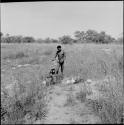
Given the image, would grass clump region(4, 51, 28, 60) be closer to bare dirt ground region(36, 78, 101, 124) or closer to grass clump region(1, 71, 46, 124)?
bare dirt ground region(36, 78, 101, 124)

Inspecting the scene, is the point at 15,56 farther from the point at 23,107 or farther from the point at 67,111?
the point at 67,111

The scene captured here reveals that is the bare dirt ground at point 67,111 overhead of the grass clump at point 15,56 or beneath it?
beneath

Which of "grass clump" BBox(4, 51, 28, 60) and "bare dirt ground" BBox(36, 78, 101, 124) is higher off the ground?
"grass clump" BBox(4, 51, 28, 60)

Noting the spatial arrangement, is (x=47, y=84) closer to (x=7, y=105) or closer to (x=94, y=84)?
(x=94, y=84)

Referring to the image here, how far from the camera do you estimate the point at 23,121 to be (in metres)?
2.07

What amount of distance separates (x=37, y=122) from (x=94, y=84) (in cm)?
152

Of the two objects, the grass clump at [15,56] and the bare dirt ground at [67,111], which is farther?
the grass clump at [15,56]

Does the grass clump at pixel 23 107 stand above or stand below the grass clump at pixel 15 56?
below

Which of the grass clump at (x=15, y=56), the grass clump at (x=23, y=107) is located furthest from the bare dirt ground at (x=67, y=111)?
the grass clump at (x=15, y=56)

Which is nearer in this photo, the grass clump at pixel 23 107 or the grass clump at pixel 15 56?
the grass clump at pixel 23 107

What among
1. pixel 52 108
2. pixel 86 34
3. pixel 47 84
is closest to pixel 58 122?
pixel 52 108

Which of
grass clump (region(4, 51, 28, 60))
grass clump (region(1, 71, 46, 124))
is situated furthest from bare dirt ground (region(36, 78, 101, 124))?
grass clump (region(4, 51, 28, 60))

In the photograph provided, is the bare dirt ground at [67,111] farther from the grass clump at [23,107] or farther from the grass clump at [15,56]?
the grass clump at [15,56]

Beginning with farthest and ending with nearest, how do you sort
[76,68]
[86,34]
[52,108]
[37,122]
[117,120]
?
[76,68]
[52,108]
[86,34]
[37,122]
[117,120]
